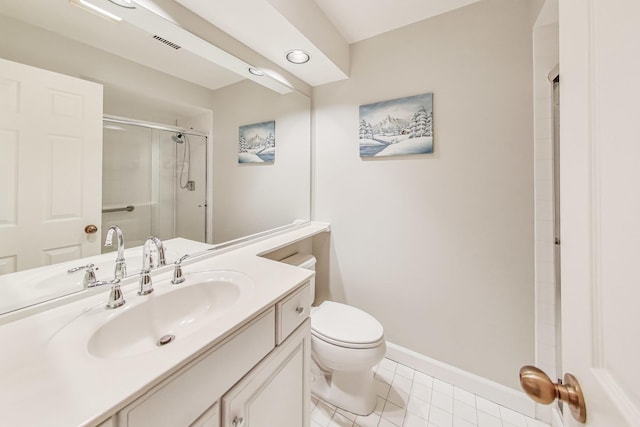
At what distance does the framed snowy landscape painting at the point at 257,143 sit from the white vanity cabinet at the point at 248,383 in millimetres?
1019

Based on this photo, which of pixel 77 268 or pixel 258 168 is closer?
pixel 77 268

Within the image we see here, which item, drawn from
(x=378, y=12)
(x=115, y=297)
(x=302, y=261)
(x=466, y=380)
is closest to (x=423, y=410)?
(x=466, y=380)

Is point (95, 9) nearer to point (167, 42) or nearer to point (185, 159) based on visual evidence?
point (167, 42)

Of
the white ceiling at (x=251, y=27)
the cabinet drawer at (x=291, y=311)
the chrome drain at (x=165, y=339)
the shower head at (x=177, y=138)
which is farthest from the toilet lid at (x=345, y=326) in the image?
the white ceiling at (x=251, y=27)

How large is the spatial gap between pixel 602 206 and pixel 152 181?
4.60ft

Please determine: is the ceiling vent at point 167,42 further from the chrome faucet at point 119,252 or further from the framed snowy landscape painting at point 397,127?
the framed snowy landscape painting at point 397,127

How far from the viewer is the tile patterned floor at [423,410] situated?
126cm

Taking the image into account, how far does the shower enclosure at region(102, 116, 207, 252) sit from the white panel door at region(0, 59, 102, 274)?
4 centimetres

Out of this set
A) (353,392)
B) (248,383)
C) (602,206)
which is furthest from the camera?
(353,392)

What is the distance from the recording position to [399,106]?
158 centimetres

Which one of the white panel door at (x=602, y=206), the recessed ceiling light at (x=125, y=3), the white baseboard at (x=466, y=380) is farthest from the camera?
the white baseboard at (x=466, y=380)

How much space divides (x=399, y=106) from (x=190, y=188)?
4.52 ft

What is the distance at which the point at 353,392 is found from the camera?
4.33 feet

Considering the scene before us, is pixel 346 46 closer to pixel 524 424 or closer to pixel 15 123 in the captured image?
pixel 15 123
